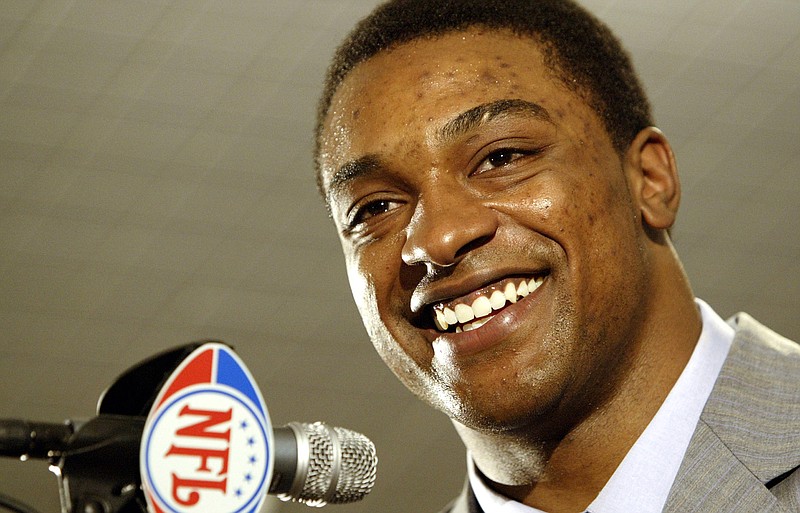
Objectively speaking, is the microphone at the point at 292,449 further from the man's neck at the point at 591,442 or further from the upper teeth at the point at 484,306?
the man's neck at the point at 591,442

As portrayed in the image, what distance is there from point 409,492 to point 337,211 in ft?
31.2

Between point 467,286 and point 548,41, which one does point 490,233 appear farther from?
point 548,41

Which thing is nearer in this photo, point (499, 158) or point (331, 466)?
point (331, 466)

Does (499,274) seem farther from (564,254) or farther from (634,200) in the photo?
(634,200)

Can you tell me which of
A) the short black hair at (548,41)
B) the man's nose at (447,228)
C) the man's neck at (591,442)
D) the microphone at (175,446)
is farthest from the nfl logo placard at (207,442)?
the short black hair at (548,41)

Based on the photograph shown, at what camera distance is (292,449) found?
1375 millimetres

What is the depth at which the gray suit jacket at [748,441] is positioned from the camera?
6.11 ft

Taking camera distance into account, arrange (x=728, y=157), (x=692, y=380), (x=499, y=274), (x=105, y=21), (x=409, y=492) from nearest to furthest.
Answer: (x=499, y=274), (x=692, y=380), (x=105, y=21), (x=728, y=157), (x=409, y=492)

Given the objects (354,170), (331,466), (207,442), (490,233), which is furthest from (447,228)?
(207,442)

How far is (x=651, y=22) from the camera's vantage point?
23.4 feet

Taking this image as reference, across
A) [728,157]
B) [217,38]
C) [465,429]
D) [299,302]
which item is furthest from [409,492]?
[465,429]

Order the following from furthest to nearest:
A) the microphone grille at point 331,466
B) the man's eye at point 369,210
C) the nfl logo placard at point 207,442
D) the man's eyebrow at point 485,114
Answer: the man's eye at point 369,210 → the man's eyebrow at point 485,114 → the microphone grille at point 331,466 → the nfl logo placard at point 207,442

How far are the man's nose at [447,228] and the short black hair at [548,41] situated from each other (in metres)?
0.35

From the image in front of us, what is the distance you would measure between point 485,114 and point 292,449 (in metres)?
0.83
